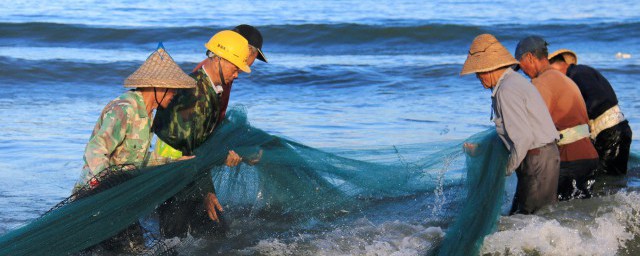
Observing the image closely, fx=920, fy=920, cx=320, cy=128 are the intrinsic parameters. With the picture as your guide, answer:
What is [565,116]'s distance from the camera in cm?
616

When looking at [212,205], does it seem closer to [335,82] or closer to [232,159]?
[232,159]

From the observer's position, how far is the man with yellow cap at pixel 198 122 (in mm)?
5199

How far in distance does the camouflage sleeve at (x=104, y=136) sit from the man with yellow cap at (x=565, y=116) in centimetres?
285

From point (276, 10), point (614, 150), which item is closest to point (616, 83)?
point (614, 150)

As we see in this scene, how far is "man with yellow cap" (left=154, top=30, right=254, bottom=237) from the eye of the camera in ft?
17.1

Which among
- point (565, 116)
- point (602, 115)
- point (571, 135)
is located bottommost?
point (602, 115)

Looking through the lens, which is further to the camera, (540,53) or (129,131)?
(540,53)

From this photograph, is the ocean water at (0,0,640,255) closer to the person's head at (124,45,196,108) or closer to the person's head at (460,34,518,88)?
the person's head at (460,34,518,88)

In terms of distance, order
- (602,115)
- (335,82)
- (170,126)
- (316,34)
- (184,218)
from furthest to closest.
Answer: (316,34) → (335,82) → (602,115) → (184,218) → (170,126)

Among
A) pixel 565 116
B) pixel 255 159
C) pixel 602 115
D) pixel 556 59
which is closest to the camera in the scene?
pixel 255 159

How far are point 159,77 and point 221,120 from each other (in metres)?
0.84

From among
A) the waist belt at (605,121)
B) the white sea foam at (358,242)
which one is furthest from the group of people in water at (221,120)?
the waist belt at (605,121)

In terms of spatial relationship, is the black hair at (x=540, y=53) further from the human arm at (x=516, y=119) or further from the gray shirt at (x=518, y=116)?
the human arm at (x=516, y=119)

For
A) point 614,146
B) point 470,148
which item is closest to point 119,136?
point 470,148
